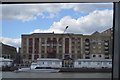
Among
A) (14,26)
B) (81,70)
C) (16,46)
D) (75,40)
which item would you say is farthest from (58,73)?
(14,26)

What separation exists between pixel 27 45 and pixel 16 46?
0.54 ft

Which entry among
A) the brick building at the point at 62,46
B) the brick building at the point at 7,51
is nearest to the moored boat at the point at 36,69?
the brick building at the point at 62,46

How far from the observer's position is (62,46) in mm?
2240

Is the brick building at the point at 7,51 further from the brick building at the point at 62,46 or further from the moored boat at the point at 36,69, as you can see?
the moored boat at the point at 36,69

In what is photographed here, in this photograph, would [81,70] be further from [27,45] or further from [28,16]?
[28,16]

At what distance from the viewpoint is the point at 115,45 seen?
1547 millimetres

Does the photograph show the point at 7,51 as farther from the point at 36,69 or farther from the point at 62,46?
the point at 62,46

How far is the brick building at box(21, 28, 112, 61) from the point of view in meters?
2.20

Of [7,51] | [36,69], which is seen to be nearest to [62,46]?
[36,69]

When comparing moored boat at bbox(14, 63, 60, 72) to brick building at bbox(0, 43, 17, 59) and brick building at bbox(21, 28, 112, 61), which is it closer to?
brick building at bbox(21, 28, 112, 61)

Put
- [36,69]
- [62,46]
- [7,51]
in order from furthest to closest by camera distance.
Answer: [36,69] → [62,46] → [7,51]

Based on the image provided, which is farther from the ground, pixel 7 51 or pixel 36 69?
pixel 7 51

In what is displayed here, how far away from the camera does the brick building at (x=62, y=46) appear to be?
2203mm

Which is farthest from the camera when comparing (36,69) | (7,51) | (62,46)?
(36,69)
